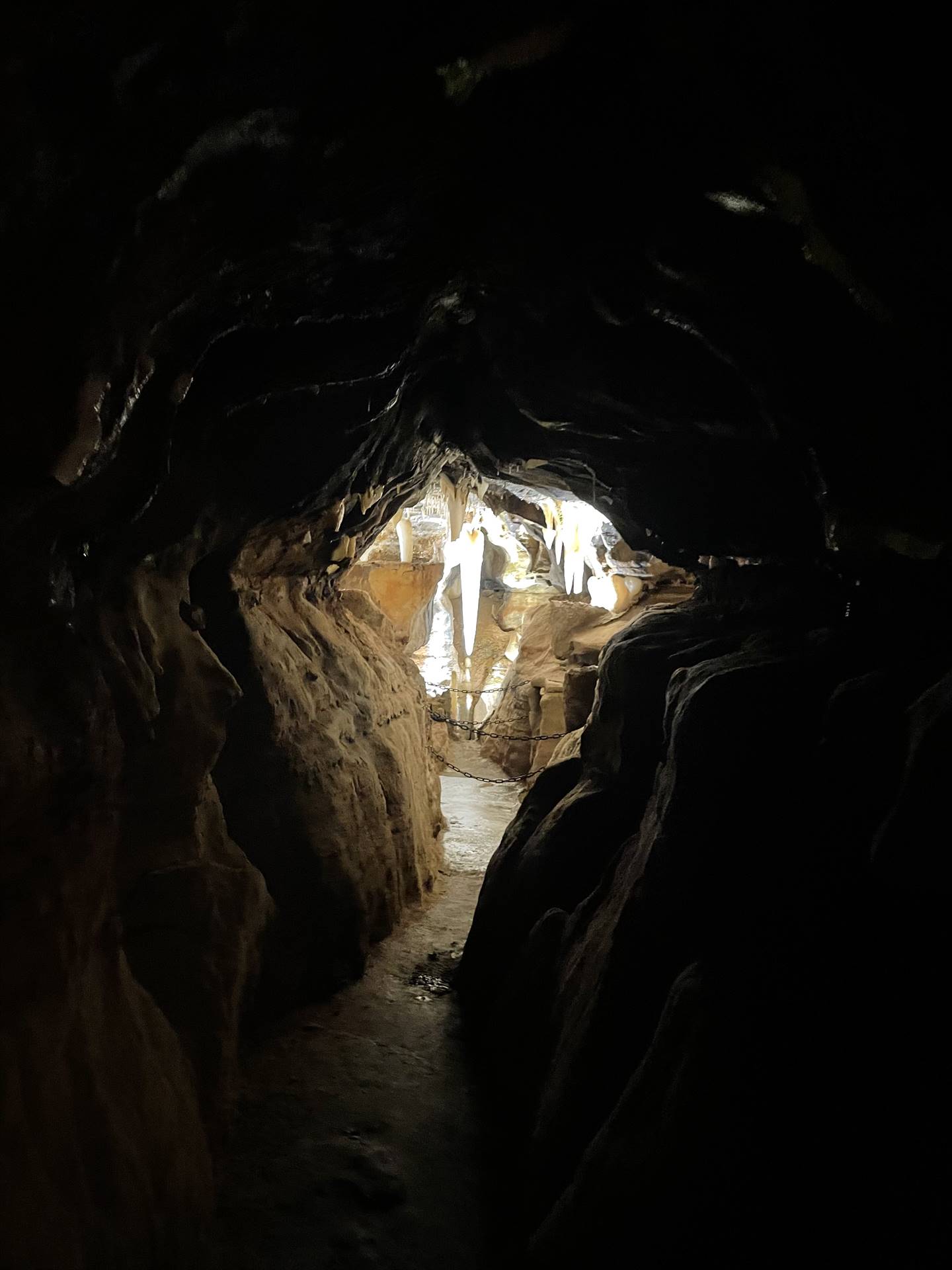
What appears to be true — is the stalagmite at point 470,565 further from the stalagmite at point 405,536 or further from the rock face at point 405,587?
the stalagmite at point 405,536

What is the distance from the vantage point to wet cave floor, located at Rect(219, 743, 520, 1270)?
10.3 feet

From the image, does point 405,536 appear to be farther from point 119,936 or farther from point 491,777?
point 119,936

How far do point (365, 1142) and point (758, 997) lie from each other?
261 cm

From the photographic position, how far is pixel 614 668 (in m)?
5.69

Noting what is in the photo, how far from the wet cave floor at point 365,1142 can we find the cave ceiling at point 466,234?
131 inches

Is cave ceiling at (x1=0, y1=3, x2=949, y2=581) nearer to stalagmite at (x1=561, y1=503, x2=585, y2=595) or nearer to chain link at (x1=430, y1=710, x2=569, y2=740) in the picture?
chain link at (x1=430, y1=710, x2=569, y2=740)

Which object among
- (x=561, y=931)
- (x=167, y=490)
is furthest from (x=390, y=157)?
(x=561, y=931)

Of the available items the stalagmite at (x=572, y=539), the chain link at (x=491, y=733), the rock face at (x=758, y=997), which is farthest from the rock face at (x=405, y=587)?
the rock face at (x=758, y=997)

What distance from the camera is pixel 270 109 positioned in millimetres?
Result: 1905

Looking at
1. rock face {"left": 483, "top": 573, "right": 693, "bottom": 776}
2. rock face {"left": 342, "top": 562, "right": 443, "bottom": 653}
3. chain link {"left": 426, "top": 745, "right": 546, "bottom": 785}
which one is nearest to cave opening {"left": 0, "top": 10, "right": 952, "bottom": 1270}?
chain link {"left": 426, "top": 745, "right": 546, "bottom": 785}

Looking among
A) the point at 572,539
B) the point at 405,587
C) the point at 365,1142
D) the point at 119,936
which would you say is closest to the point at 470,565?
the point at 405,587

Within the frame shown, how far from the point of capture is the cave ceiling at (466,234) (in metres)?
1.70

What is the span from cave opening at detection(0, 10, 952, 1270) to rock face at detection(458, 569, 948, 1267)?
0.02 metres

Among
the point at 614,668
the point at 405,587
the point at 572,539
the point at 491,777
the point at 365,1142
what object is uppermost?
the point at 572,539
